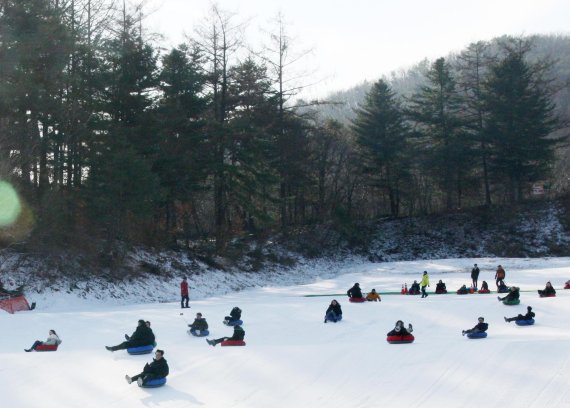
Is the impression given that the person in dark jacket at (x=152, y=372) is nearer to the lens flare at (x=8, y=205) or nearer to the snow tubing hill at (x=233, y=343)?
the snow tubing hill at (x=233, y=343)

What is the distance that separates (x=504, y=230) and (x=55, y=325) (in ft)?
125

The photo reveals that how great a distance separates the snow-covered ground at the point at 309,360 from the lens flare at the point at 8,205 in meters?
4.77

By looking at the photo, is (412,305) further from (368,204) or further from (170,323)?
(368,204)

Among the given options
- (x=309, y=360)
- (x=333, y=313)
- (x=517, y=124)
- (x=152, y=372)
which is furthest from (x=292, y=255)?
Result: (x=152, y=372)

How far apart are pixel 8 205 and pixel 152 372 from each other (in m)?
15.7

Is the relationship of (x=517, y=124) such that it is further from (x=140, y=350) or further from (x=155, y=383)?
(x=155, y=383)

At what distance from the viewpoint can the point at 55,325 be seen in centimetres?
2084

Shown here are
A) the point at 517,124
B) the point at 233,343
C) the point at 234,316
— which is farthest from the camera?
the point at 517,124

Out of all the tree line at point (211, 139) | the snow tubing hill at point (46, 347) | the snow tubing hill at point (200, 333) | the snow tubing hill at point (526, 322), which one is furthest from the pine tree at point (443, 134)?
the snow tubing hill at point (46, 347)

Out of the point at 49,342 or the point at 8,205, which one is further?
the point at 8,205

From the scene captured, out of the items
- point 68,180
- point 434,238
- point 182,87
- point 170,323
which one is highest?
point 182,87

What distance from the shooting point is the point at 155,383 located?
42.0 feet

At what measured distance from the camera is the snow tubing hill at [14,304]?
22969 millimetres

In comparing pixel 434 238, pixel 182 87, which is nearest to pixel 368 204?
pixel 434 238
